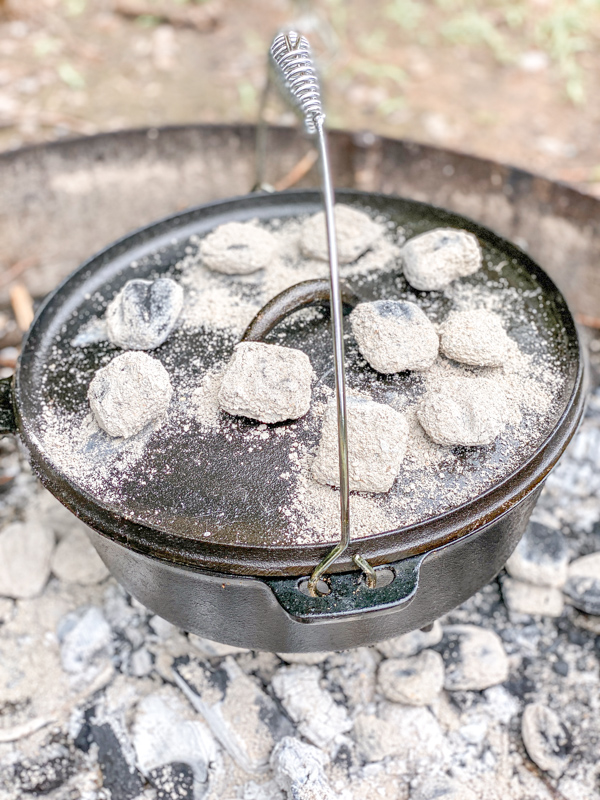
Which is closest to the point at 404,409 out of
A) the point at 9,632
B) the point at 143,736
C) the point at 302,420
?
the point at 302,420

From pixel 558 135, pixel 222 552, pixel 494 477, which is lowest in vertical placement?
pixel 222 552

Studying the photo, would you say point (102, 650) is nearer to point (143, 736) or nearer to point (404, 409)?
point (143, 736)

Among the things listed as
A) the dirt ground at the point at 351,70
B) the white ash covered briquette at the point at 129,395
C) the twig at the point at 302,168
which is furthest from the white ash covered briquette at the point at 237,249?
the dirt ground at the point at 351,70

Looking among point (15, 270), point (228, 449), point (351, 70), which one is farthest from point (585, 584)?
point (351, 70)

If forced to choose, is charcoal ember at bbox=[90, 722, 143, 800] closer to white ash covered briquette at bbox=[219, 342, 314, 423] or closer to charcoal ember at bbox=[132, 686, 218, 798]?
charcoal ember at bbox=[132, 686, 218, 798]

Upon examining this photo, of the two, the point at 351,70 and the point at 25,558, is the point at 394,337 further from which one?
the point at 351,70
